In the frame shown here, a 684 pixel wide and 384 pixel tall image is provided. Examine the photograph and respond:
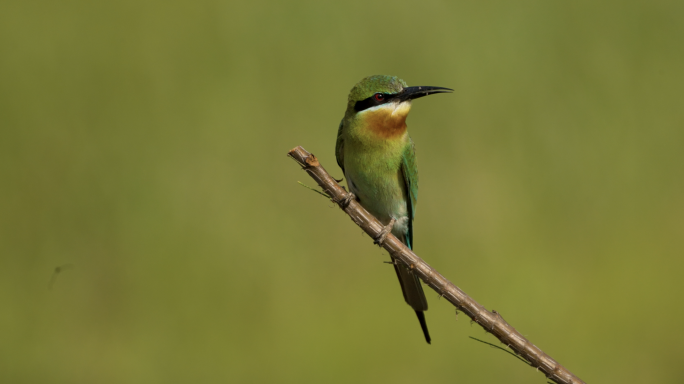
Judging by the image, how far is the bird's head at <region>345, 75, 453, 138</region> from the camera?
1.22 m

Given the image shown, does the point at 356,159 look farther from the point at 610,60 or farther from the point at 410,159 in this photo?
the point at 610,60

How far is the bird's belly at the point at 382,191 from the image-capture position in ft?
4.50

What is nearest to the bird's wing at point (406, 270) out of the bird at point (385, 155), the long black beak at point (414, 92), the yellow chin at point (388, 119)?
the bird at point (385, 155)

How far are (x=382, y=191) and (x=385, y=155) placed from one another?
0.33ft

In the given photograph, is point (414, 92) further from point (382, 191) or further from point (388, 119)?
point (382, 191)

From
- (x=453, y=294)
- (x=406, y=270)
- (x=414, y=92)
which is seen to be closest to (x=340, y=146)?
(x=414, y=92)

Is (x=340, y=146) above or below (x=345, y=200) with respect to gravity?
above

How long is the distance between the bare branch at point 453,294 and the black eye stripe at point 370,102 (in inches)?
11.7

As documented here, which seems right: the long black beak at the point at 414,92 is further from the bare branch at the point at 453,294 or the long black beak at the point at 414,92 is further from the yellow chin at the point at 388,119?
the bare branch at the point at 453,294

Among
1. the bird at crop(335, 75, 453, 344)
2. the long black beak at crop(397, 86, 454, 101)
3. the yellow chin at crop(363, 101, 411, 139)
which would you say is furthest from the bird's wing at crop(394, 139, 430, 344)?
the long black beak at crop(397, 86, 454, 101)

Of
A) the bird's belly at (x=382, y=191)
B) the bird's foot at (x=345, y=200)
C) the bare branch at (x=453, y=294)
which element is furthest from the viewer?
the bird's belly at (x=382, y=191)

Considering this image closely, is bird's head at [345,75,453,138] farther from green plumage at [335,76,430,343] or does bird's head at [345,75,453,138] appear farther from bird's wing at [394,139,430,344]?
bird's wing at [394,139,430,344]

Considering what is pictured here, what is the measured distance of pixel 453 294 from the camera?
2.85ft

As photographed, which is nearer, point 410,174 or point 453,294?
point 453,294
